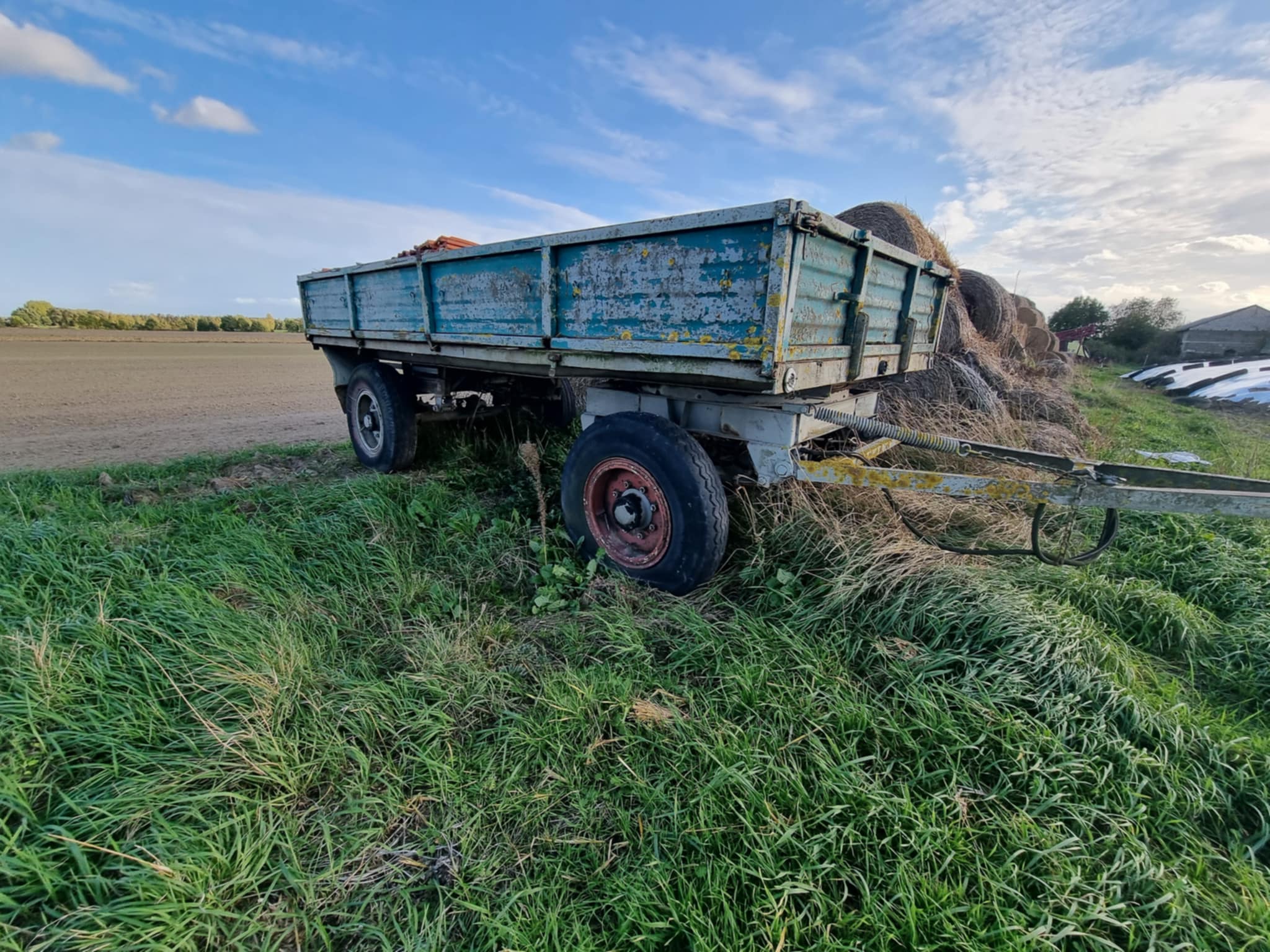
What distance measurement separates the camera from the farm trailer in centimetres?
241

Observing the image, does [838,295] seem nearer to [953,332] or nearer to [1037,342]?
[953,332]

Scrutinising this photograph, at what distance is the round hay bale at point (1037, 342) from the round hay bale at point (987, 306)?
461 centimetres

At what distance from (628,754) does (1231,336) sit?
3599 centimetres

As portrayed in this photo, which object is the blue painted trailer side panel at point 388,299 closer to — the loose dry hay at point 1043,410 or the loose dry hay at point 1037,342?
the loose dry hay at point 1043,410

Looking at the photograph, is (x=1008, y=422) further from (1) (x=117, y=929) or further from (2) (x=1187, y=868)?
(1) (x=117, y=929)

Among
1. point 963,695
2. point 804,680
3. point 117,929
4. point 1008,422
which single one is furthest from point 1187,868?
point 1008,422

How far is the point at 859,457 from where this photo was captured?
316 centimetres

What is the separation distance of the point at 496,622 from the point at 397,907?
138 centimetres

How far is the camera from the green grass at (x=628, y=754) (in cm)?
148

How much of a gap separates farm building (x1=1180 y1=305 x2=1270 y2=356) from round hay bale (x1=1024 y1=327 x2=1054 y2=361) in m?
18.0

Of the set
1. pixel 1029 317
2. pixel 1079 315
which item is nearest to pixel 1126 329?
pixel 1079 315

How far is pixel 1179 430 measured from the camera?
795 centimetres

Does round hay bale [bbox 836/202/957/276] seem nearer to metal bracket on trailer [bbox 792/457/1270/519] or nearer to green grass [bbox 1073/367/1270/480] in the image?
green grass [bbox 1073/367/1270/480]

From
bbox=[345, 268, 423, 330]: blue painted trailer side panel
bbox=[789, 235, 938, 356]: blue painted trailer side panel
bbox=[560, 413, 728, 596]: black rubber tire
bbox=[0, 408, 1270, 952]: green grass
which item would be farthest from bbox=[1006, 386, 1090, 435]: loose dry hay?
bbox=[345, 268, 423, 330]: blue painted trailer side panel
